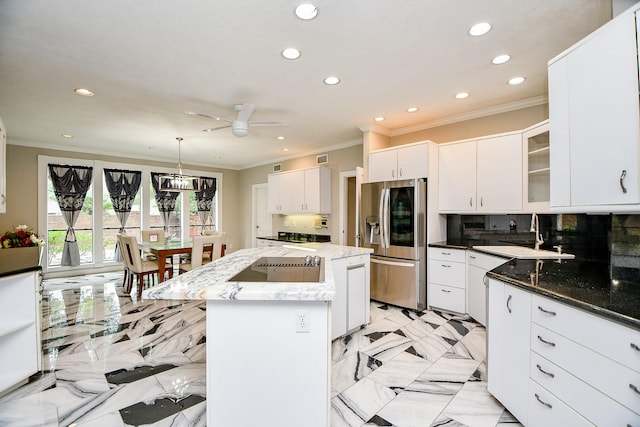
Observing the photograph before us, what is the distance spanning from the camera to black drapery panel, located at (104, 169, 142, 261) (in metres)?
6.22

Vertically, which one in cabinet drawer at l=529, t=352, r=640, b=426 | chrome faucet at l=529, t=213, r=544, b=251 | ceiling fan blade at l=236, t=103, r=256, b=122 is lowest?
cabinet drawer at l=529, t=352, r=640, b=426

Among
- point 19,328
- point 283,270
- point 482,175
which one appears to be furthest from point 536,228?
point 19,328

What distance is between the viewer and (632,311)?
1.12 m

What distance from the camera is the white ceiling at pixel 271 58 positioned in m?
1.95

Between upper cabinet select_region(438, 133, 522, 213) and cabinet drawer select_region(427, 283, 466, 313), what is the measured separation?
994 mm

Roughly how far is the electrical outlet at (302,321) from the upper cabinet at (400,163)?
283 centimetres

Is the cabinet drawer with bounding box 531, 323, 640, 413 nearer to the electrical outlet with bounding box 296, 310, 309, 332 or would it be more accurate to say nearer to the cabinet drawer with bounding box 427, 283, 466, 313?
the electrical outlet with bounding box 296, 310, 309, 332

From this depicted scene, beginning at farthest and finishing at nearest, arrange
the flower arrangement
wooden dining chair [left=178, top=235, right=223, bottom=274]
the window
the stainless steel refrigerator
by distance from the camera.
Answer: the window < wooden dining chair [left=178, top=235, right=223, bottom=274] < the flower arrangement < the stainless steel refrigerator

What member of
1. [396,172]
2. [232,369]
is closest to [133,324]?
[232,369]

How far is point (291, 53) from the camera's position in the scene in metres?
2.45

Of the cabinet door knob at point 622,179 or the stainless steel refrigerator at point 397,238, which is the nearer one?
the cabinet door knob at point 622,179

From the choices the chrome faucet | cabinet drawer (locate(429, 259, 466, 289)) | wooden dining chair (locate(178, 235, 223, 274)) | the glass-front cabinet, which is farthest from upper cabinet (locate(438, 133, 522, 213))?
wooden dining chair (locate(178, 235, 223, 274))

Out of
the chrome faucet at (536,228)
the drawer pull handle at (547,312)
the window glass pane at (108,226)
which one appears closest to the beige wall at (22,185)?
the window glass pane at (108,226)

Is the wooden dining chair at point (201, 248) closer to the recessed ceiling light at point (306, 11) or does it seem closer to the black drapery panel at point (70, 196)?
the black drapery panel at point (70, 196)
